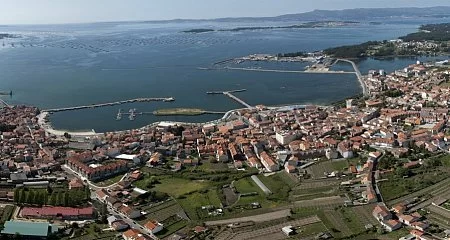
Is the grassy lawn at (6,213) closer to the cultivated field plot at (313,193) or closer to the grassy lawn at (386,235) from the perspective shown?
the cultivated field plot at (313,193)

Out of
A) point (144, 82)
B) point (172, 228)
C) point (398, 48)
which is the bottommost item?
point (172, 228)

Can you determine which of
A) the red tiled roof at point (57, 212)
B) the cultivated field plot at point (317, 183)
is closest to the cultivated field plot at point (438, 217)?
the cultivated field plot at point (317, 183)

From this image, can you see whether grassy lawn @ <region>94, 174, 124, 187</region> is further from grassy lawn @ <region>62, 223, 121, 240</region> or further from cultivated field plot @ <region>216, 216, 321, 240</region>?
cultivated field plot @ <region>216, 216, 321, 240</region>

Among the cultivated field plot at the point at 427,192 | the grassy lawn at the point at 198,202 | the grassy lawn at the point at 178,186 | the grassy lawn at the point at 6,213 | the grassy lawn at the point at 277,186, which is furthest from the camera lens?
the grassy lawn at the point at 178,186

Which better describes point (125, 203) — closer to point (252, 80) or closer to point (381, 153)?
point (381, 153)

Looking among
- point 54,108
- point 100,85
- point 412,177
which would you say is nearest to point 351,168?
point 412,177

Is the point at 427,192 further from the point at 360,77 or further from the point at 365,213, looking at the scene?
the point at 360,77

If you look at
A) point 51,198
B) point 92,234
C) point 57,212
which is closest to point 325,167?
point 92,234
